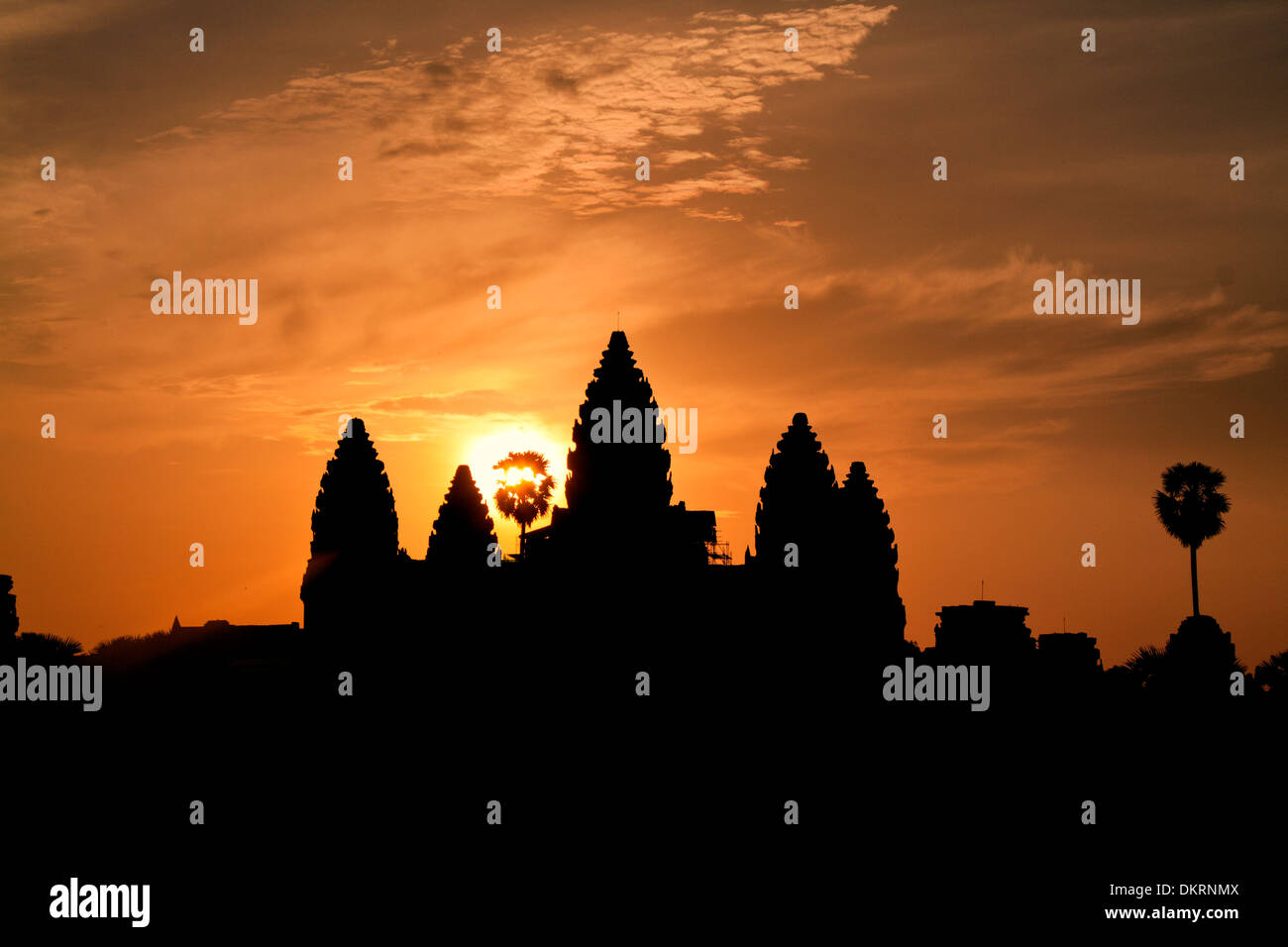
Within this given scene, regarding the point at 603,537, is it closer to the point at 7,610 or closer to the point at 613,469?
the point at 613,469

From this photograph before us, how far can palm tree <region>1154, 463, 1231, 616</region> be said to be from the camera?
309 feet

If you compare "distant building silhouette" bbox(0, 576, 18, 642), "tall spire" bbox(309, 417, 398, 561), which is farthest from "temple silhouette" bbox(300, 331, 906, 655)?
"distant building silhouette" bbox(0, 576, 18, 642)

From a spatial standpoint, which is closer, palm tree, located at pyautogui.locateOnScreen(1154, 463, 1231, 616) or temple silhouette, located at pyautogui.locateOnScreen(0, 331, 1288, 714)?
temple silhouette, located at pyautogui.locateOnScreen(0, 331, 1288, 714)

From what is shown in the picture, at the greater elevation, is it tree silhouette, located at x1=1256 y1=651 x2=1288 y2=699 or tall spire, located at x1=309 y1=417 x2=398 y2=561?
→ tall spire, located at x1=309 y1=417 x2=398 y2=561

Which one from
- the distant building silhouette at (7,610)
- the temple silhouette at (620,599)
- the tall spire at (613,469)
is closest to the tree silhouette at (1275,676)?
the temple silhouette at (620,599)

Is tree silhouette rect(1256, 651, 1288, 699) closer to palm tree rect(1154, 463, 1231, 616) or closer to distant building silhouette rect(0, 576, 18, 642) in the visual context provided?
palm tree rect(1154, 463, 1231, 616)

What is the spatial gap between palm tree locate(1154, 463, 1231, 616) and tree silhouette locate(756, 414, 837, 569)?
30.3 m

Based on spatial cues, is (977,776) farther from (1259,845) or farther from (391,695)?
(391,695)

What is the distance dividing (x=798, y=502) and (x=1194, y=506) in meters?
33.7

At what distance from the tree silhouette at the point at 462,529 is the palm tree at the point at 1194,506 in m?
46.2

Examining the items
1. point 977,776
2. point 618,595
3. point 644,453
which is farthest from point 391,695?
point 977,776
